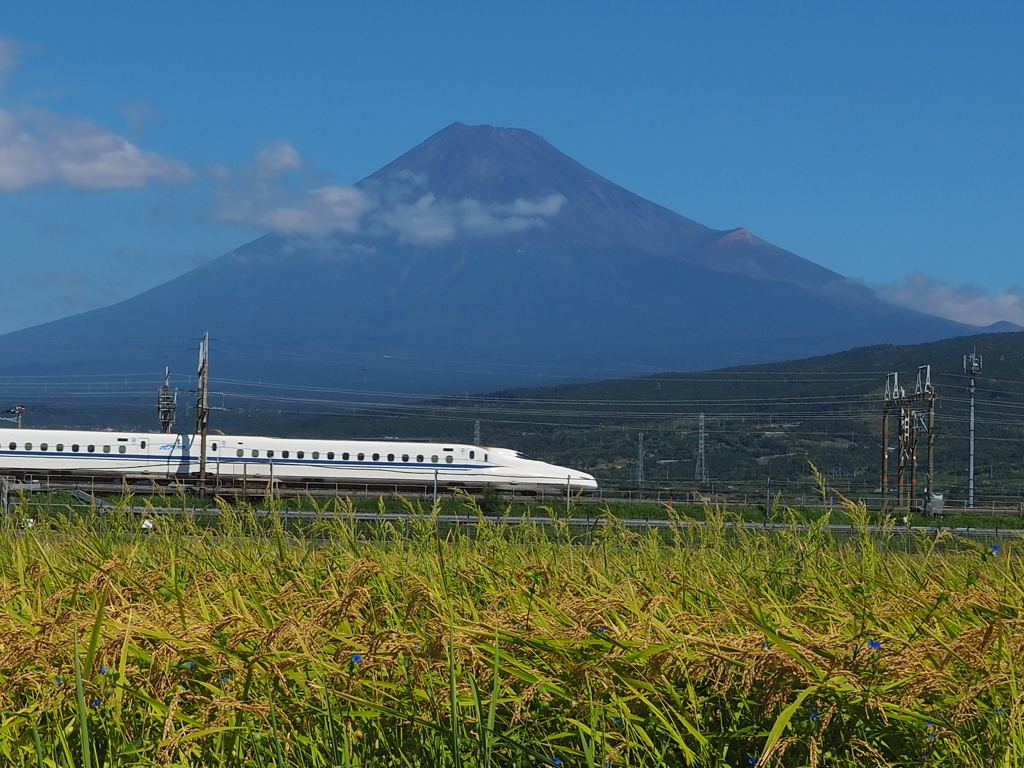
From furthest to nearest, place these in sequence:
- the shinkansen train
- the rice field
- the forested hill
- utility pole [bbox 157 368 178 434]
A: the forested hill < utility pole [bbox 157 368 178 434] < the shinkansen train < the rice field

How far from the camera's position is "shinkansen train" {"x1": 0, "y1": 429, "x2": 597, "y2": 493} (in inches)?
1970

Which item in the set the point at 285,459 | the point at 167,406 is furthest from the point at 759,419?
the point at 285,459

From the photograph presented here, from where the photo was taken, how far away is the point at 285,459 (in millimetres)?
52219

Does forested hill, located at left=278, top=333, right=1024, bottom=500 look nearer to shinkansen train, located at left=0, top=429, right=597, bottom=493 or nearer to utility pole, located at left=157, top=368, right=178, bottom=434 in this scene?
utility pole, located at left=157, top=368, right=178, bottom=434

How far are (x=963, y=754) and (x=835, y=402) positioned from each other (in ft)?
505

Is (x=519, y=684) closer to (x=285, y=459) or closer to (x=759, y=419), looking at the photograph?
(x=285, y=459)

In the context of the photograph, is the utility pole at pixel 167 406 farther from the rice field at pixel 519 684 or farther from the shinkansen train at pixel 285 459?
the rice field at pixel 519 684

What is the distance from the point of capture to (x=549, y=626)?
471cm

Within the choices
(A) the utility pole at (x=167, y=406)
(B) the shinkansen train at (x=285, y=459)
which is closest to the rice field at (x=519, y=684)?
(B) the shinkansen train at (x=285, y=459)

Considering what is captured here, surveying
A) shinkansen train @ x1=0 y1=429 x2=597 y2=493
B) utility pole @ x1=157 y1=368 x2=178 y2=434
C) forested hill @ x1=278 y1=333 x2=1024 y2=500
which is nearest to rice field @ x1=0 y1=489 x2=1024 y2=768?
shinkansen train @ x1=0 y1=429 x2=597 y2=493

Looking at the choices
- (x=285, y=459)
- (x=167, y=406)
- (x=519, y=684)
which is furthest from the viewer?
(x=167, y=406)

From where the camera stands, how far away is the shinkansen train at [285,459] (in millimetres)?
50031

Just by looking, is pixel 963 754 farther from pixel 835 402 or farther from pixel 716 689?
pixel 835 402

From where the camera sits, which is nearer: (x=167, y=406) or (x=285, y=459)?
(x=285, y=459)
